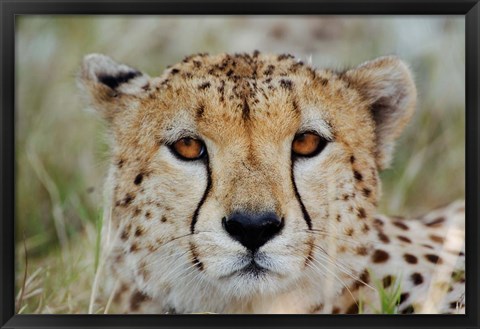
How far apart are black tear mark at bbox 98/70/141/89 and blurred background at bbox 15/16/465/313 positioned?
144mm

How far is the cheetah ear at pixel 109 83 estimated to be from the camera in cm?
303

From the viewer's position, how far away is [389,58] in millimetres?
2992

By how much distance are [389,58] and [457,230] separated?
61 centimetres

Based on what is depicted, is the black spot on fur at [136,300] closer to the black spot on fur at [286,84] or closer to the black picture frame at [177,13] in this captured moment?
the black picture frame at [177,13]

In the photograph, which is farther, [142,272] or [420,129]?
[420,129]

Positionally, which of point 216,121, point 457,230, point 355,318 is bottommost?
point 355,318

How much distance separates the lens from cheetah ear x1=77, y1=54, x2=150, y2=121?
3.03m

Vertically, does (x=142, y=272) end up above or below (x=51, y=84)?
below

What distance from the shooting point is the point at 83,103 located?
3.16 meters

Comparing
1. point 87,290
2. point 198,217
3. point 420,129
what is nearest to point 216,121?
point 198,217

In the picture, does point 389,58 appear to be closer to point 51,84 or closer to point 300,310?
point 300,310

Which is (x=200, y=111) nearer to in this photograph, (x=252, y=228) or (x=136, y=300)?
(x=252, y=228)

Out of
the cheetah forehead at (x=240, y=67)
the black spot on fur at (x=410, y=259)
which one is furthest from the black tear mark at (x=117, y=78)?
the black spot on fur at (x=410, y=259)

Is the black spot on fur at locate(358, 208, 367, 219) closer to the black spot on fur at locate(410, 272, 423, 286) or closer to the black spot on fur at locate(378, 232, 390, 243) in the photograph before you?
the black spot on fur at locate(378, 232, 390, 243)
